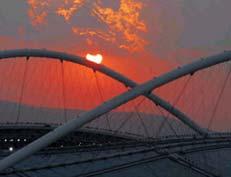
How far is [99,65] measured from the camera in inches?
3538

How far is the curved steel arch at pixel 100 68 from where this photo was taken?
8012 cm

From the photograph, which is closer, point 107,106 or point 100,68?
point 107,106

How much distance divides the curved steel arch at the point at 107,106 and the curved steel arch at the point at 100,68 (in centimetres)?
2604

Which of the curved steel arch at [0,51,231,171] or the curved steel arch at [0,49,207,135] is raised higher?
the curved steel arch at [0,49,207,135]

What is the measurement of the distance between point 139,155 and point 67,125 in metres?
17.8

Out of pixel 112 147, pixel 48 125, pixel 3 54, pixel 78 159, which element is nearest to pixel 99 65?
pixel 3 54

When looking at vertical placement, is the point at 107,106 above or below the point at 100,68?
below

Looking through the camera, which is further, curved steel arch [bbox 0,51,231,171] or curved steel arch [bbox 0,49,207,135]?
curved steel arch [bbox 0,49,207,135]

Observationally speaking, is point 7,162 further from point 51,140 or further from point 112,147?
point 112,147

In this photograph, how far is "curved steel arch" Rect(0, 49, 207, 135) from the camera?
80.1 meters

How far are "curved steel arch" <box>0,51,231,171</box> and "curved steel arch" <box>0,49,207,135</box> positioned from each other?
2604 centimetres

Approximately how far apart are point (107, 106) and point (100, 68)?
36267 millimetres

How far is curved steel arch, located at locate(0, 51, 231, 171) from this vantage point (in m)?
51.0

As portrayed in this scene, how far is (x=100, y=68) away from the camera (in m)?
90.0
